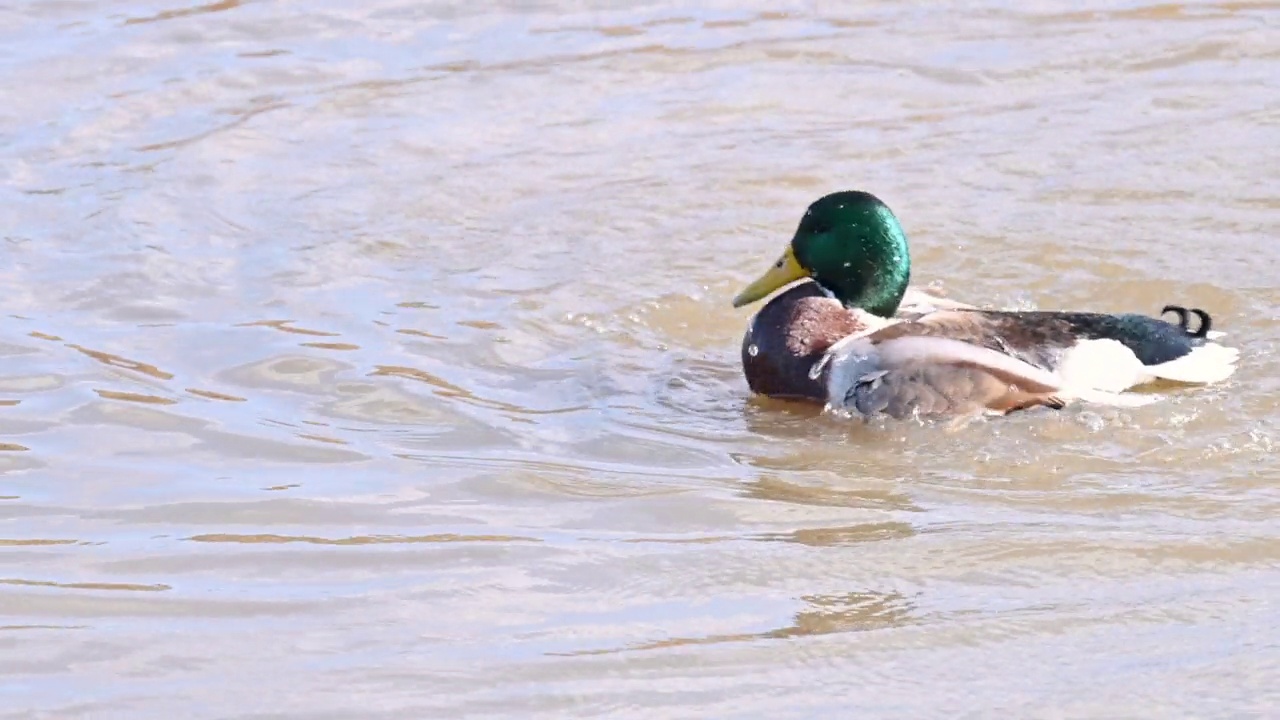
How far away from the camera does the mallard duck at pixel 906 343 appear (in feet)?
21.0

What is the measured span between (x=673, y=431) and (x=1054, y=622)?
213cm

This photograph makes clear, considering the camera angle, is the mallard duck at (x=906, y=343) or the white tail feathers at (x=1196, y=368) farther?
the white tail feathers at (x=1196, y=368)

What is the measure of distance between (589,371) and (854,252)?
100 cm

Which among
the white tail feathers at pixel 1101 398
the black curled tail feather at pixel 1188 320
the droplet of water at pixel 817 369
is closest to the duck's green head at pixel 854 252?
the droplet of water at pixel 817 369

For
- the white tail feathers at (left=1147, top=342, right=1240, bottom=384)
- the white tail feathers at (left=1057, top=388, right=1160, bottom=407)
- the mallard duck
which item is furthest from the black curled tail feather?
the white tail feathers at (left=1057, top=388, right=1160, bottom=407)

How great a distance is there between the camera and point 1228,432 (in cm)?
611

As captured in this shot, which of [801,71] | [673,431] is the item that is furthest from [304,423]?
[801,71]

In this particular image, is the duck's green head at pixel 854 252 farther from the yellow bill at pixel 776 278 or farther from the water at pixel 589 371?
the water at pixel 589 371

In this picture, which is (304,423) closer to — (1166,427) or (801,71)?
(1166,427)

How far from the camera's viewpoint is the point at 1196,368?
655cm

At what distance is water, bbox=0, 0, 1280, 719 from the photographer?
4.39 metres

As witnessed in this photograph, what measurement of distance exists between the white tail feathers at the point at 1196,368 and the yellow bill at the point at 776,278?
4.05 feet

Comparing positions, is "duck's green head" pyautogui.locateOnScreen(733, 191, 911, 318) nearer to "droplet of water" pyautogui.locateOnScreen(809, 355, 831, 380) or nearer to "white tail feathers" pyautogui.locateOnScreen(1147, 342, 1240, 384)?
"droplet of water" pyautogui.locateOnScreen(809, 355, 831, 380)

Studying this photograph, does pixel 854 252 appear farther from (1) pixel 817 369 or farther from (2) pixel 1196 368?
(2) pixel 1196 368
